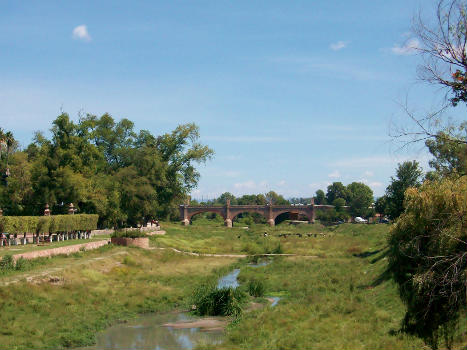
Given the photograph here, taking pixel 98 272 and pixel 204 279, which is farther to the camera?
pixel 204 279

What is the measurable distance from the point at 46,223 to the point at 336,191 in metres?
132

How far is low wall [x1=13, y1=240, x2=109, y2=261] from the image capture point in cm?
3488

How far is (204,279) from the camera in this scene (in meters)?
41.0

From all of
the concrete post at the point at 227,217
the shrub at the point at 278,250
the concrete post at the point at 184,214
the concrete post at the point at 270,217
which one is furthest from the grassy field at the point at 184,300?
the concrete post at the point at 184,214

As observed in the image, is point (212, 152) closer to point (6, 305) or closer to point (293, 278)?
point (293, 278)

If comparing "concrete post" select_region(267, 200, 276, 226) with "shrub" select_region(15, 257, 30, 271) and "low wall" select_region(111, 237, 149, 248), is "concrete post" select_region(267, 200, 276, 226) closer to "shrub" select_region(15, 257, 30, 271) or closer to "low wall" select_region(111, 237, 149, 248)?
"low wall" select_region(111, 237, 149, 248)

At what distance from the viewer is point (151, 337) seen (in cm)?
2547

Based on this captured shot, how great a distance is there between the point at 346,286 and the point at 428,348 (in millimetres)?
16030

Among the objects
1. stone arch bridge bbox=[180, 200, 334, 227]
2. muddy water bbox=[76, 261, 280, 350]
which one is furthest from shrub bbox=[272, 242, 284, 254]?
stone arch bridge bbox=[180, 200, 334, 227]

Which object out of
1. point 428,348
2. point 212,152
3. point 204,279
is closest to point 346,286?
point 204,279

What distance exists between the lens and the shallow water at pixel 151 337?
23.8m

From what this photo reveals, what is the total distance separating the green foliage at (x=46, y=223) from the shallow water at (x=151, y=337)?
1769 cm

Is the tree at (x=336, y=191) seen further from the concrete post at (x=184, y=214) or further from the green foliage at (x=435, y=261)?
the green foliage at (x=435, y=261)

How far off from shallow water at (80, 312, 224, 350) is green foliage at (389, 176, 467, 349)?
8941mm
